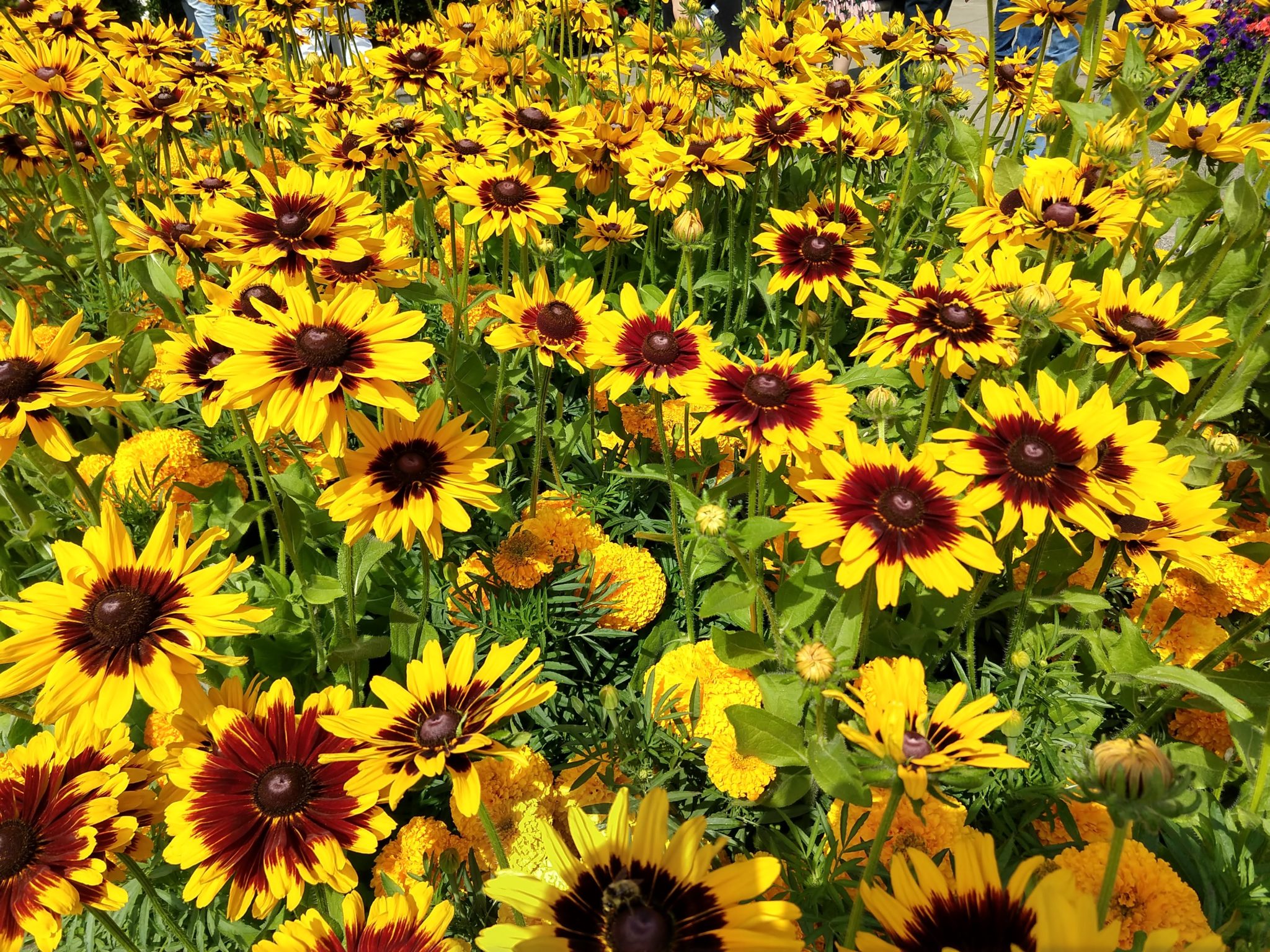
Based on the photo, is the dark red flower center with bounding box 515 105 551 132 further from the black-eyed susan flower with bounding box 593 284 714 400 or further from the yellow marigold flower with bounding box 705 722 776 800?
the yellow marigold flower with bounding box 705 722 776 800

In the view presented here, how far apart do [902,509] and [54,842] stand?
4.10ft

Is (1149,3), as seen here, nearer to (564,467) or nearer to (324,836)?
(564,467)

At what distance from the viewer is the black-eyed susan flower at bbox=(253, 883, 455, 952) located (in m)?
0.89

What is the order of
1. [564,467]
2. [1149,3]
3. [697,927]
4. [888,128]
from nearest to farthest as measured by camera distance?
1. [697,927]
2. [564,467]
3. [1149,3]
4. [888,128]

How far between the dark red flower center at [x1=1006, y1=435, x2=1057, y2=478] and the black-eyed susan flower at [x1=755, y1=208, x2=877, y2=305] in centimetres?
83

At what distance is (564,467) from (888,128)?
5.60ft

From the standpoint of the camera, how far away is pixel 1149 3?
8.02 ft

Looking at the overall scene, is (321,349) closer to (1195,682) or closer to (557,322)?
(557,322)

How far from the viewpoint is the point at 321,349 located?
42.1 inches

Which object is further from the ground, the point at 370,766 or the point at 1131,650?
the point at 1131,650

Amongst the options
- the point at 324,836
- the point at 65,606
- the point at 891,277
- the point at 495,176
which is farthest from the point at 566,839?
the point at 891,277

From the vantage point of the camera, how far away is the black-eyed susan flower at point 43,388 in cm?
122

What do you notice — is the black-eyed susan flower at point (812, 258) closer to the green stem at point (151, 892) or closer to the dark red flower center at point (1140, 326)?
the dark red flower center at point (1140, 326)

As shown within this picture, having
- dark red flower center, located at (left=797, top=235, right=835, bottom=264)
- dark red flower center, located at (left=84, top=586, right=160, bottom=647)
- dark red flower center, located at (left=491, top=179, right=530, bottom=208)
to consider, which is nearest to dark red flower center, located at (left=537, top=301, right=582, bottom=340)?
dark red flower center, located at (left=491, top=179, right=530, bottom=208)
